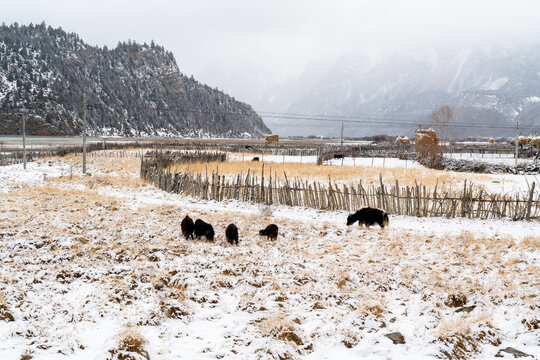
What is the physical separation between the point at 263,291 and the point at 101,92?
163602mm

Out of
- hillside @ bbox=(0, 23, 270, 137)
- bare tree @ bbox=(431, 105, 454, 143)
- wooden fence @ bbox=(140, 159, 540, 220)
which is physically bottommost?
wooden fence @ bbox=(140, 159, 540, 220)

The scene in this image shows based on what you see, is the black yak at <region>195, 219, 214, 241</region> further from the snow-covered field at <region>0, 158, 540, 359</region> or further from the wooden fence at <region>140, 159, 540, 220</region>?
the wooden fence at <region>140, 159, 540, 220</region>

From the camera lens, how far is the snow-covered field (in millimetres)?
5121

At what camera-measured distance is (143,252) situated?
8.88m

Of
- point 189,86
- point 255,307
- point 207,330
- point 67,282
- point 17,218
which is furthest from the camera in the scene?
point 189,86

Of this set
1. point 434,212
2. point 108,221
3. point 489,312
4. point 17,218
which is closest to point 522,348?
point 489,312

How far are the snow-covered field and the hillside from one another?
394ft

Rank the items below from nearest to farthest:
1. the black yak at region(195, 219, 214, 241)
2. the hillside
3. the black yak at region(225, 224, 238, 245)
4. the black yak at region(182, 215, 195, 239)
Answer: the black yak at region(225, 224, 238, 245) < the black yak at region(195, 219, 214, 241) < the black yak at region(182, 215, 195, 239) < the hillside

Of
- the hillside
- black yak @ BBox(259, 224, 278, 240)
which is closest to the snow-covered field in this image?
black yak @ BBox(259, 224, 278, 240)

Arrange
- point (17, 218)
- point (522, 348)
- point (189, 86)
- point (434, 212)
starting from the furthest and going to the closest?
point (189, 86)
point (434, 212)
point (17, 218)
point (522, 348)

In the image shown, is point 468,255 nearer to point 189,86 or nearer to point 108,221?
point 108,221

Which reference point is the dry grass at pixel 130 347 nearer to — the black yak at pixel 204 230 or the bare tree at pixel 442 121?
the black yak at pixel 204 230

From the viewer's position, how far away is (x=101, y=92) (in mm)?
150625

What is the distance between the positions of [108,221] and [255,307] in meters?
7.82
